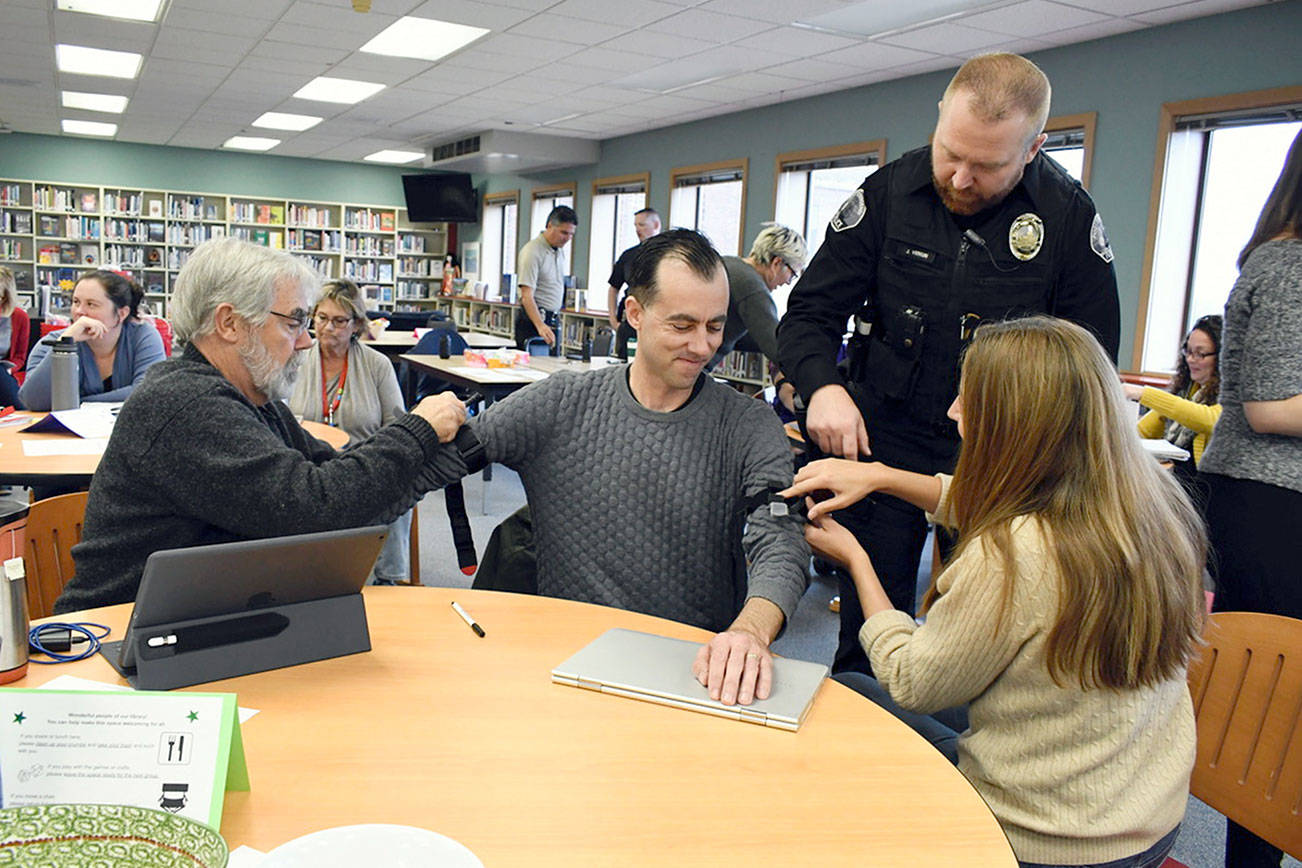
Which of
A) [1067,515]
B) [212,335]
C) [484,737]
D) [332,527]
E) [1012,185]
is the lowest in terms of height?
[484,737]

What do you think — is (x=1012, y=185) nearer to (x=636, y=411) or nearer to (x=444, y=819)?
(x=636, y=411)

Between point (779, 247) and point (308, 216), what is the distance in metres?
10.1

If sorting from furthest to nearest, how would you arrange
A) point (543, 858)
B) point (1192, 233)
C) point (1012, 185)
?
1. point (1192, 233)
2. point (1012, 185)
3. point (543, 858)

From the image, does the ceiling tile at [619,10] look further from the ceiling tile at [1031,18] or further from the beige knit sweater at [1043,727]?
the beige knit sweater at [1043,727]

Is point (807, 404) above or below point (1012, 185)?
below

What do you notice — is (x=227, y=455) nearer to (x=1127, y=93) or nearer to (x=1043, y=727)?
(x=1043, y=727)

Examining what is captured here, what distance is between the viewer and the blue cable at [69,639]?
125 centimetres

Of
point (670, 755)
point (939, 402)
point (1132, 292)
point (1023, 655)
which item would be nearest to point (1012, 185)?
point (939, 402)

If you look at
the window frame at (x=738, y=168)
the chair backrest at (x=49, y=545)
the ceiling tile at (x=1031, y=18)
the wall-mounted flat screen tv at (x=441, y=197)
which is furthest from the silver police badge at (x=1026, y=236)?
the wall-mounted flat screen tv at (x=441, y=197)

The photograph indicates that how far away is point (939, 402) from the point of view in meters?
1.92

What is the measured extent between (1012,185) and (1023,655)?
1026mm

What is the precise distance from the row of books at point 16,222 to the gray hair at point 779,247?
1073 cm

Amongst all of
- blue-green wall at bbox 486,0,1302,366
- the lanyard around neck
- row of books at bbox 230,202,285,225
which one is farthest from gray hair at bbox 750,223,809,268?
row of books at bbox 230,202,285,225

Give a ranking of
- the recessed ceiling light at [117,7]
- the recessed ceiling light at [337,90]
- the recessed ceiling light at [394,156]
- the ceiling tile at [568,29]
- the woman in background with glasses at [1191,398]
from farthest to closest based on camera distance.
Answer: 1. the recessed ceiling light at [394,156]
2. the recessed ceiling light at [337,90]
3. the recessed ceiling light at [117,7]
4. the ceiling tile at [568,29]
5. the woman in background with glasses at [1191,398]
